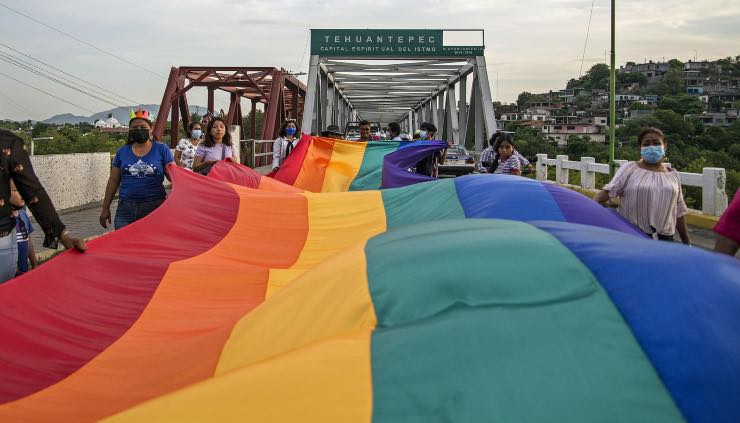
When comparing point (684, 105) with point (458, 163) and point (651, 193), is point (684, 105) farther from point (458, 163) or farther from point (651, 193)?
point (651, 193)

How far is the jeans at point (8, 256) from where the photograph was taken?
4469 millimetres

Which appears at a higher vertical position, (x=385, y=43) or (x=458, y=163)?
(x=385, y=43)

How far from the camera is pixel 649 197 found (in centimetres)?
615

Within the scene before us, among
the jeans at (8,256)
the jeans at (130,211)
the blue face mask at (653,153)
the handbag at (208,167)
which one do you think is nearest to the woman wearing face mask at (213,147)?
the handbag at (208,167)

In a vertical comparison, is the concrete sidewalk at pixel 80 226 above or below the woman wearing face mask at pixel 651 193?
below

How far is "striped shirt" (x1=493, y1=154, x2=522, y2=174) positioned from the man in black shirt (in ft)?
19.0

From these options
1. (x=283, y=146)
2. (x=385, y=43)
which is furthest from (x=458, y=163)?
(x=283, y=146)

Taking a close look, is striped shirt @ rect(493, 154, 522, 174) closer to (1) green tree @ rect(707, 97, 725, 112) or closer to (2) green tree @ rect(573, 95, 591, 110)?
(1) green tree @ rect(707, 97, 725, 112)

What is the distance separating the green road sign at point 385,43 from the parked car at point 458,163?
3.64 metres

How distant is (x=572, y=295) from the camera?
7.84ft

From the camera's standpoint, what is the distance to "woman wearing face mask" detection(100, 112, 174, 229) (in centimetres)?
671

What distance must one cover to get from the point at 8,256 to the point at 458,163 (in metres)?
23.5

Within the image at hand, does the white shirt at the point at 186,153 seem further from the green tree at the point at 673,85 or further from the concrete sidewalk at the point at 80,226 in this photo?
the green tree at the point at 673,85

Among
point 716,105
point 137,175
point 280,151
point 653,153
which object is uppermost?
point 716,105
